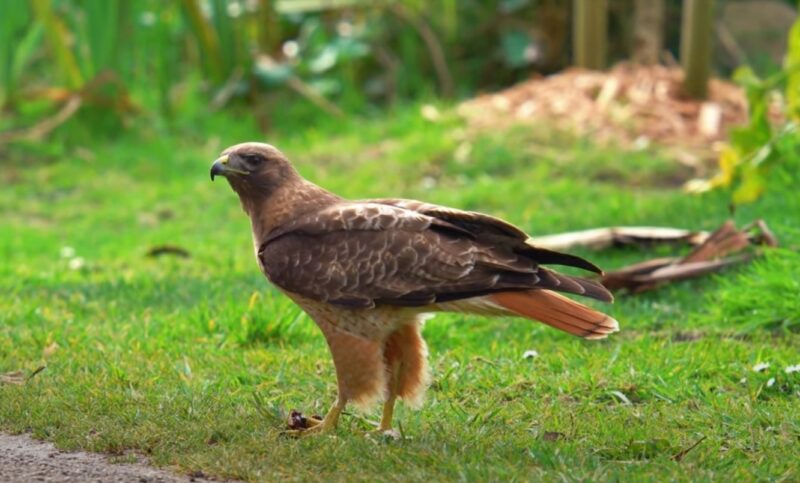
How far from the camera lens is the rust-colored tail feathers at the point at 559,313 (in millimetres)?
4570

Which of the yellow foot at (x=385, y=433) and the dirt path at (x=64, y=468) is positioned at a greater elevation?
the dirt path at (x=64, y=468)

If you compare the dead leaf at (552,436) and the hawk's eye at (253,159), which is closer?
the dead leaf at (552,436)

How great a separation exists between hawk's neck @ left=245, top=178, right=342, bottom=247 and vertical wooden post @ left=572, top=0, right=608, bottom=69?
640 cm

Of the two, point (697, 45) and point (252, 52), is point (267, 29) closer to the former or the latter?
point (252, 52)

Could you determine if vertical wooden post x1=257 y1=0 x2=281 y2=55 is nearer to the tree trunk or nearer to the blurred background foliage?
the blurred background foliage

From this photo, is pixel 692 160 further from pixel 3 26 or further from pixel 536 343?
pixel 3 26

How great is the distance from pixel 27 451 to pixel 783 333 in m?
3.46

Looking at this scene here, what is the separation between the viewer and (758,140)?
8094mm

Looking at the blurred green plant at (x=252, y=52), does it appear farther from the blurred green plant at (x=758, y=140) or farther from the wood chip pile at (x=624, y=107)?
the blurred green plant at (x=758, y=140)

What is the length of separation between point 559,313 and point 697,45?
633 cm

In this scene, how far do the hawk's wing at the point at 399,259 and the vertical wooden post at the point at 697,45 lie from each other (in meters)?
5.82

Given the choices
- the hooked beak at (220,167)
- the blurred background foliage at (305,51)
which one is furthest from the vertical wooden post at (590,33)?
the hooked beak at (220,167)

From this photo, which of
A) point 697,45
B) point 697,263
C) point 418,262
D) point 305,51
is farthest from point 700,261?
point 305,51

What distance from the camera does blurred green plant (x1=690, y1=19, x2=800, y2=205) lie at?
7770 millimetres
